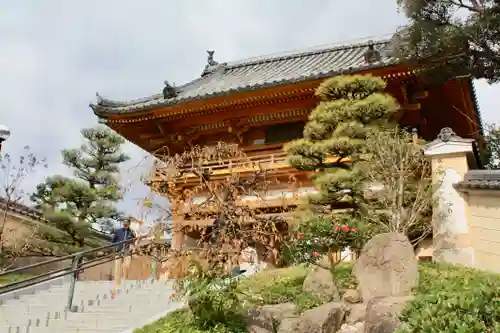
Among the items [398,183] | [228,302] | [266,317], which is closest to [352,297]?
[266,317]

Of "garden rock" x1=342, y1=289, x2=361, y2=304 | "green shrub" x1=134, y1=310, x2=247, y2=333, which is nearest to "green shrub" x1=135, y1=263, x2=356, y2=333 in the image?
"green shrub" x1=134, y1=310, x2=247, y2=333

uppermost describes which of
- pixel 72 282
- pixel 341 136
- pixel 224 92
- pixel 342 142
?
pixel 224 92

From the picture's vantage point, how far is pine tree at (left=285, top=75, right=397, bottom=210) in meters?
9.69

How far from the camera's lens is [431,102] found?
44.9 ft

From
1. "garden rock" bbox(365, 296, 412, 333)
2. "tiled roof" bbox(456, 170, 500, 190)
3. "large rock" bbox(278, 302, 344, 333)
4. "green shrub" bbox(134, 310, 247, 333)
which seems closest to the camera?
"garden rock" bbox(365, 296, 412, 333)

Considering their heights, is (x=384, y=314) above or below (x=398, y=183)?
below

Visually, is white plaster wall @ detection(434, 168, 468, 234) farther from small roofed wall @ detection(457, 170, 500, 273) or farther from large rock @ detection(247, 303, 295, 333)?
large rock @ detection(247, 303, 295, 333)

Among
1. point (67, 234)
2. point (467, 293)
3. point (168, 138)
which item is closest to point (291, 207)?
point (168, 138)

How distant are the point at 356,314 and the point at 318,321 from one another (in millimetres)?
762

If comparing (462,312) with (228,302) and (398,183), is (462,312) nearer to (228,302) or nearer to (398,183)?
(228,302)

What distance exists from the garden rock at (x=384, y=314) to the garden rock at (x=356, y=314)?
1.98ft

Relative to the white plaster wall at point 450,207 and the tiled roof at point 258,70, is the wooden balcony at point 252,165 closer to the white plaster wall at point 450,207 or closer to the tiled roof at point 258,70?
the tiled roof at point 258,70

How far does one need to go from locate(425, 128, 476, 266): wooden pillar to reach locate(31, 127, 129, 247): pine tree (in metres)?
13.7

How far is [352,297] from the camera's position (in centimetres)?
711
